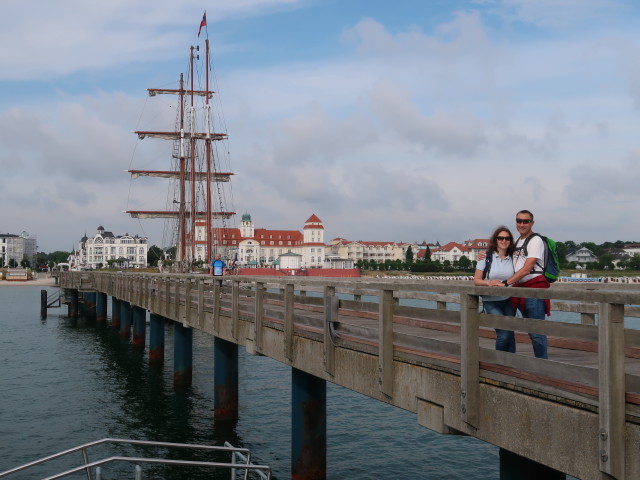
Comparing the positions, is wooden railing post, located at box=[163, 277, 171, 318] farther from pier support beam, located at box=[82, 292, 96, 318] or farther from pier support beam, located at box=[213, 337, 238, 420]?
pier support beam, located at box=[82, 292, 96, 318]

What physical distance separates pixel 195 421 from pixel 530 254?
15.5 meters

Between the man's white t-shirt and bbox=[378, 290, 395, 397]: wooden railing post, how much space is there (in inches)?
68.8

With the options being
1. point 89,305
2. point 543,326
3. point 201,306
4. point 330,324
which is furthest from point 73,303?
point 543,326

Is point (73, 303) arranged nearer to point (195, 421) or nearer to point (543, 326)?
point (195, 421)

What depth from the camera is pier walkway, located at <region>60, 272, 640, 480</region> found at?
4.95m

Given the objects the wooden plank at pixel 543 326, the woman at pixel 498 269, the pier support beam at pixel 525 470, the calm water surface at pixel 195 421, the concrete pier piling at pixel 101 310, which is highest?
the woman at pixel 498 269

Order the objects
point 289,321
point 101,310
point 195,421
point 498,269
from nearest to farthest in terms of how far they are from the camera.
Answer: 1. point 498,269
2. point 289,321
3. point 195,421
4. point 101,310

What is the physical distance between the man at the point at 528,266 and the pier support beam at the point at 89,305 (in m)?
55.1

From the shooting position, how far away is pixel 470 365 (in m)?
6.54

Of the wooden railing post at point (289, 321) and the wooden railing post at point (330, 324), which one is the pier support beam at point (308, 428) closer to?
the wooden railing post at point (289, 321)

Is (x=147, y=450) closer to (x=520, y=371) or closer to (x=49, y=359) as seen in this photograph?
(x=520, y=371)

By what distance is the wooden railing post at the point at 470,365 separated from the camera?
653cm

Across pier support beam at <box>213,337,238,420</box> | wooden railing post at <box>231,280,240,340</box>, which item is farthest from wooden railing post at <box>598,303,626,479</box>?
pier support beam at <box>213,337,238,420</box>

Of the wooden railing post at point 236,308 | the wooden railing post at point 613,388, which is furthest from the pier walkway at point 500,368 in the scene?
the wooden railing post at point 236,308
